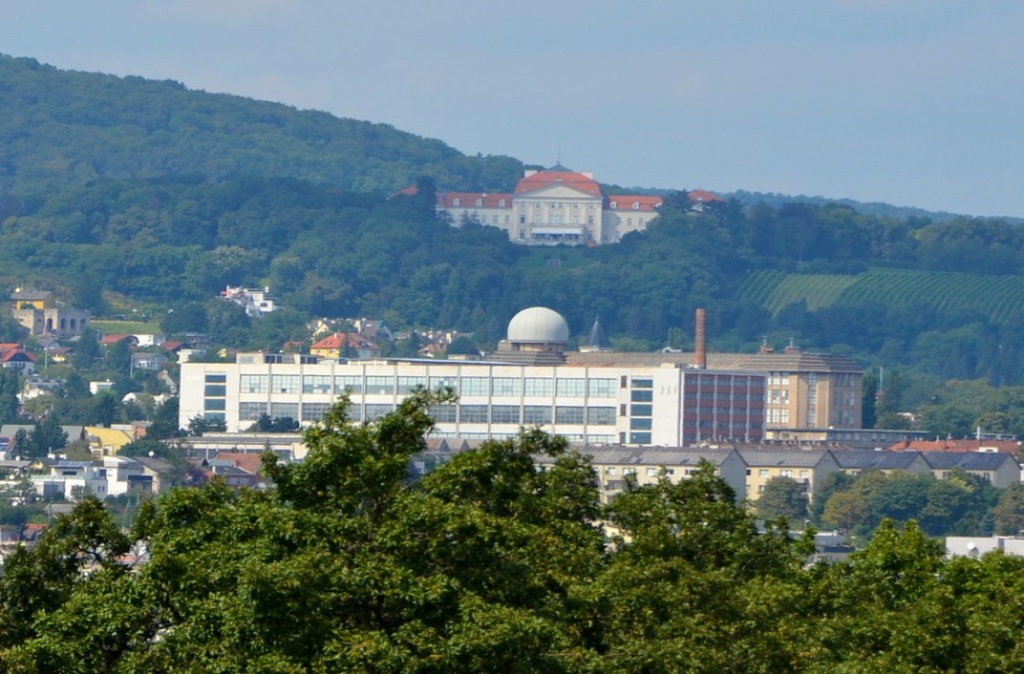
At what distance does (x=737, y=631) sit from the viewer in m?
27.0

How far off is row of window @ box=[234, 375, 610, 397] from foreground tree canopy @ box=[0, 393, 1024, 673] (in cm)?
9842

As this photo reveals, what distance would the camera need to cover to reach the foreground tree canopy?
76.5 feet

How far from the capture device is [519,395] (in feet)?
A: 422

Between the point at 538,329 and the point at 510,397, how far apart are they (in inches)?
881

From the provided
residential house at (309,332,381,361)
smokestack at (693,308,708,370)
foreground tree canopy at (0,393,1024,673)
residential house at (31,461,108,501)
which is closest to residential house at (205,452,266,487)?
residential house at (31,461,108,501)

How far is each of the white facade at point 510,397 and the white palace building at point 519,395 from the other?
4 cm

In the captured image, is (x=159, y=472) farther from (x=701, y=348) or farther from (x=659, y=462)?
(x=701, y=348)

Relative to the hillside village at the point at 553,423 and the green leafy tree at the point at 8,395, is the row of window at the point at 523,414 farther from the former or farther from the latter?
the green leafy tree at the point at 8,395

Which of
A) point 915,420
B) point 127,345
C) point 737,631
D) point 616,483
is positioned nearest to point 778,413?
point 915,420

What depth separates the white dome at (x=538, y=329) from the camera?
150375 mm

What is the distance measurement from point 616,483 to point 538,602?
280ft

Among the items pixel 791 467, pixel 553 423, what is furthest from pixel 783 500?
pixel 553 423

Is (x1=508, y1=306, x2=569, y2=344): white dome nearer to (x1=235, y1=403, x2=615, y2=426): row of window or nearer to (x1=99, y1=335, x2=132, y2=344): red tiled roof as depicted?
(x1=235, y1=403, x2=615, y2=426): row of window

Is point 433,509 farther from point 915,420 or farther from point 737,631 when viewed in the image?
point 915,420
